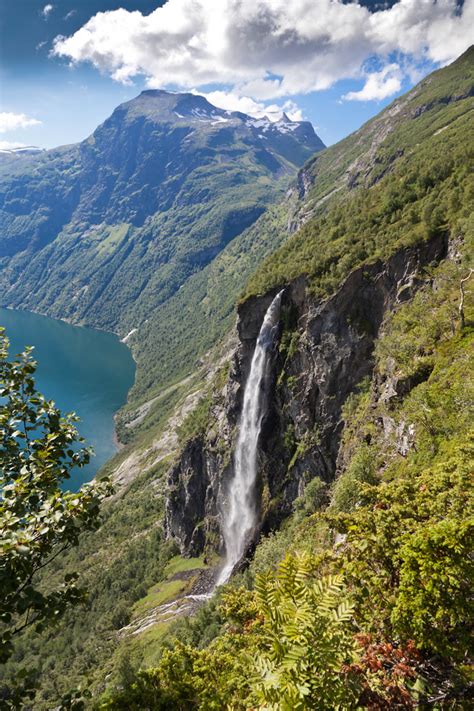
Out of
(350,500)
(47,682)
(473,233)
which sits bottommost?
(47,682)

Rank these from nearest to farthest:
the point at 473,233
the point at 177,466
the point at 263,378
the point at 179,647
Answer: the point at 179,647 → the point at 473,233 → the point at 263,378 → the point at 177,466

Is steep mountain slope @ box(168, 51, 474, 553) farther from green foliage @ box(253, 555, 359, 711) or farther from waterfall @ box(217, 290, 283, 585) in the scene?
green foliage @ box(253, 555, 359, 711)

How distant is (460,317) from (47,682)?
124057 millimetres

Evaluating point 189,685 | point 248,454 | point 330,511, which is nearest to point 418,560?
point 189,685

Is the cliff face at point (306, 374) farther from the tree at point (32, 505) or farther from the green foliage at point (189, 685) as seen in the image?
the tree at point (32, 505)

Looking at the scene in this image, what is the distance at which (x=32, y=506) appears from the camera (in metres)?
7.84

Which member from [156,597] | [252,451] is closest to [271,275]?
[252,451]

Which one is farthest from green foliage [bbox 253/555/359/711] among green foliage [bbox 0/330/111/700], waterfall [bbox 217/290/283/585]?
waterfall [bbox 217/290/283/585]

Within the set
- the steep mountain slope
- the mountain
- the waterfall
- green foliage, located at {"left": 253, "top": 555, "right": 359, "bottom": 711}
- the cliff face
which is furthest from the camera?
the waterfall

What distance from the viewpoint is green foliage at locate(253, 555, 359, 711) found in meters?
7.04

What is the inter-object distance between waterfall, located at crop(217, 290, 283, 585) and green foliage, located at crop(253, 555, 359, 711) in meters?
→ 72.8

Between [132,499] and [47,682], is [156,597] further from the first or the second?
[132,499]

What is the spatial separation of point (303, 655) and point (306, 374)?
66.2m

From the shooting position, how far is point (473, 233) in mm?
44938
